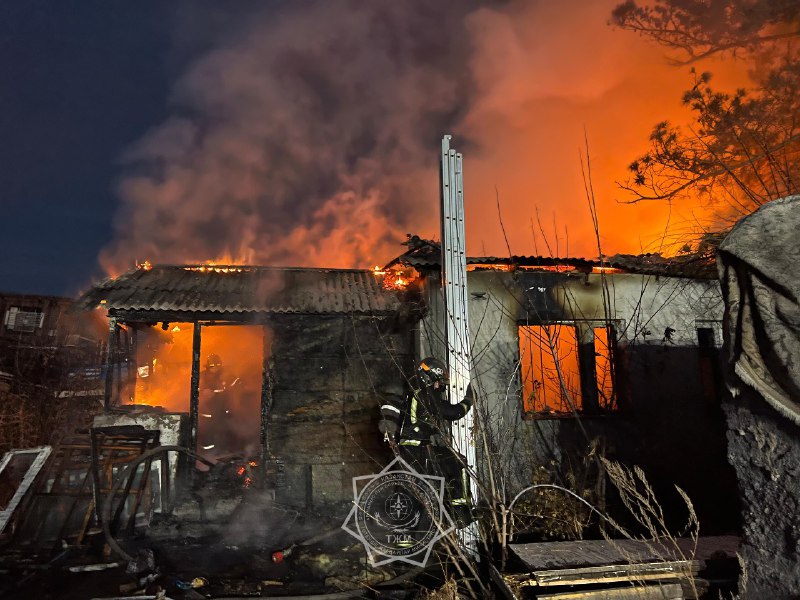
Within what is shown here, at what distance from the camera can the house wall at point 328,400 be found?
9.86 m

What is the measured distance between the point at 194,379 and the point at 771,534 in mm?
10128

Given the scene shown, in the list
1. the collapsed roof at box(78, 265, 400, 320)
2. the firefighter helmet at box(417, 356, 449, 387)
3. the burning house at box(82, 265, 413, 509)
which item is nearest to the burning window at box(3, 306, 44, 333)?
the burning house at box(82, 265, 413, 509)

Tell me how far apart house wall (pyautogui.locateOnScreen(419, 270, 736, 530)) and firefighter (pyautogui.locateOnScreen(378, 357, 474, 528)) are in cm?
220

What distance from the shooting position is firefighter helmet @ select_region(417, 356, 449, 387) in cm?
690

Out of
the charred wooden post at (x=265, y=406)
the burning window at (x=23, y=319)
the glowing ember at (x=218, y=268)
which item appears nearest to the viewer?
the charred wooden post at (x=265, y=406)

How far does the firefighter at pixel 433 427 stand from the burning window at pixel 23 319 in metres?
22.1

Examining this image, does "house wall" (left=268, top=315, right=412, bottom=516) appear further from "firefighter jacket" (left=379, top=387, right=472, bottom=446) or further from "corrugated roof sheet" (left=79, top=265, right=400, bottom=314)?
"firefighter jacket" (left=379, top=387, right=472, bottom=446)

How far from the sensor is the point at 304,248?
3162 centimetres

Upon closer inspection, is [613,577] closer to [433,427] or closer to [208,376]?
[433,427]

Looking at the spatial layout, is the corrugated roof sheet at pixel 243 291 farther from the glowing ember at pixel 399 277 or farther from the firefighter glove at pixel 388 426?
the firefighter glove at pixel 388 426

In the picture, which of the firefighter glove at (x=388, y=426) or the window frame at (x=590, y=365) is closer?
the firefighter glove at (x=388, y=426)

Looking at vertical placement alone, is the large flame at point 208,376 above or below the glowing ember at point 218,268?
below

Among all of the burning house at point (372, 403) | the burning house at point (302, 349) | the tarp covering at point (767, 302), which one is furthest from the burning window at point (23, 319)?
the tarp covering at point (767, 302)

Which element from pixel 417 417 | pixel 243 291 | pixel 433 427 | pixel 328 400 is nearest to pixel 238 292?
pixel 243 291
